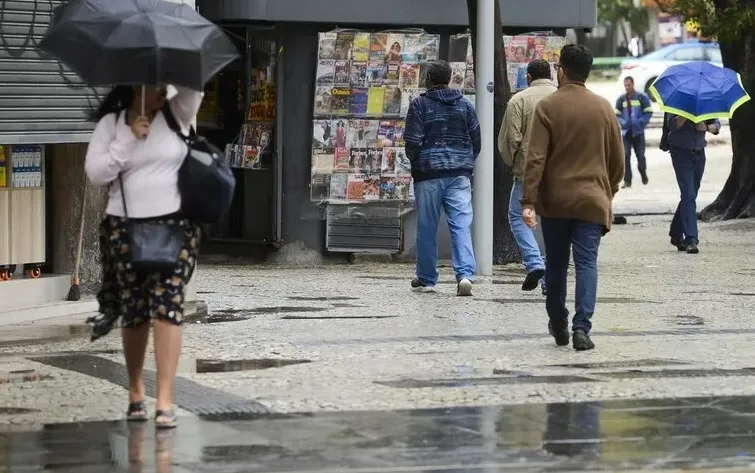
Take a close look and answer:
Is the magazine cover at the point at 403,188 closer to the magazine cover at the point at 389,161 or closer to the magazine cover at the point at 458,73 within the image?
the magazine cover at the point at 389,161

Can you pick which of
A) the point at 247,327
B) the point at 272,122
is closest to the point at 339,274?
the point at 272,122

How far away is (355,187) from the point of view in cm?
1526

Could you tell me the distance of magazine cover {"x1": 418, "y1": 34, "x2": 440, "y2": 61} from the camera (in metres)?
15.1

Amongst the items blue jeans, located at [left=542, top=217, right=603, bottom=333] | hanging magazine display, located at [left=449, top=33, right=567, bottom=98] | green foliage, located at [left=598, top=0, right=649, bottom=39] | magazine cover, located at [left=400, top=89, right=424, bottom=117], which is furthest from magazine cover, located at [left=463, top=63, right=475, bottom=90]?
green foliage, located at [left=598, top=0, right=649, bottom=39]

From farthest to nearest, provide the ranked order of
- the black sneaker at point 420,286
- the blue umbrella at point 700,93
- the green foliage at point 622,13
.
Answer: the green foliage at point 622,13 → the blue umbrella at point 700,93 → the black sneaker at point 420,286

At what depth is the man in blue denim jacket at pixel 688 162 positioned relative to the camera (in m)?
16.3

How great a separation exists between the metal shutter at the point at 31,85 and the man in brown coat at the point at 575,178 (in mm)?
3194

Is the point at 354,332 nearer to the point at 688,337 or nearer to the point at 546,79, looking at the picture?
the point at 688,337

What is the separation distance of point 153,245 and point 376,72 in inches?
336

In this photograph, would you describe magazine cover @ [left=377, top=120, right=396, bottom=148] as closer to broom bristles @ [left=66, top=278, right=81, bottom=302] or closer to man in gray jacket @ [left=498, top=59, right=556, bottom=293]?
man in gray jacket @ [left=498, top=59, right=556, bottom=293]

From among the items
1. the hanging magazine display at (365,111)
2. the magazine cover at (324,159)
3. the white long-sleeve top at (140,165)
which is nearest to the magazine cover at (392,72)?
the hanging magazine display at (365,111)

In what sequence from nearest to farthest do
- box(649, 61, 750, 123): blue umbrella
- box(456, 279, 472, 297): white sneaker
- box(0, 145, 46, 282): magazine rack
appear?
box(0, 145, 46, 282): magazine rack → box(456, 279, 472, 297): white sneaker → box(649, 61, 750, 123): blue umbrella

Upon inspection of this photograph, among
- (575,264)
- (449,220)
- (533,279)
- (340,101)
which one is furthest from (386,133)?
(575,264)

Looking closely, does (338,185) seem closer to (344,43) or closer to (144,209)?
(344,43)
